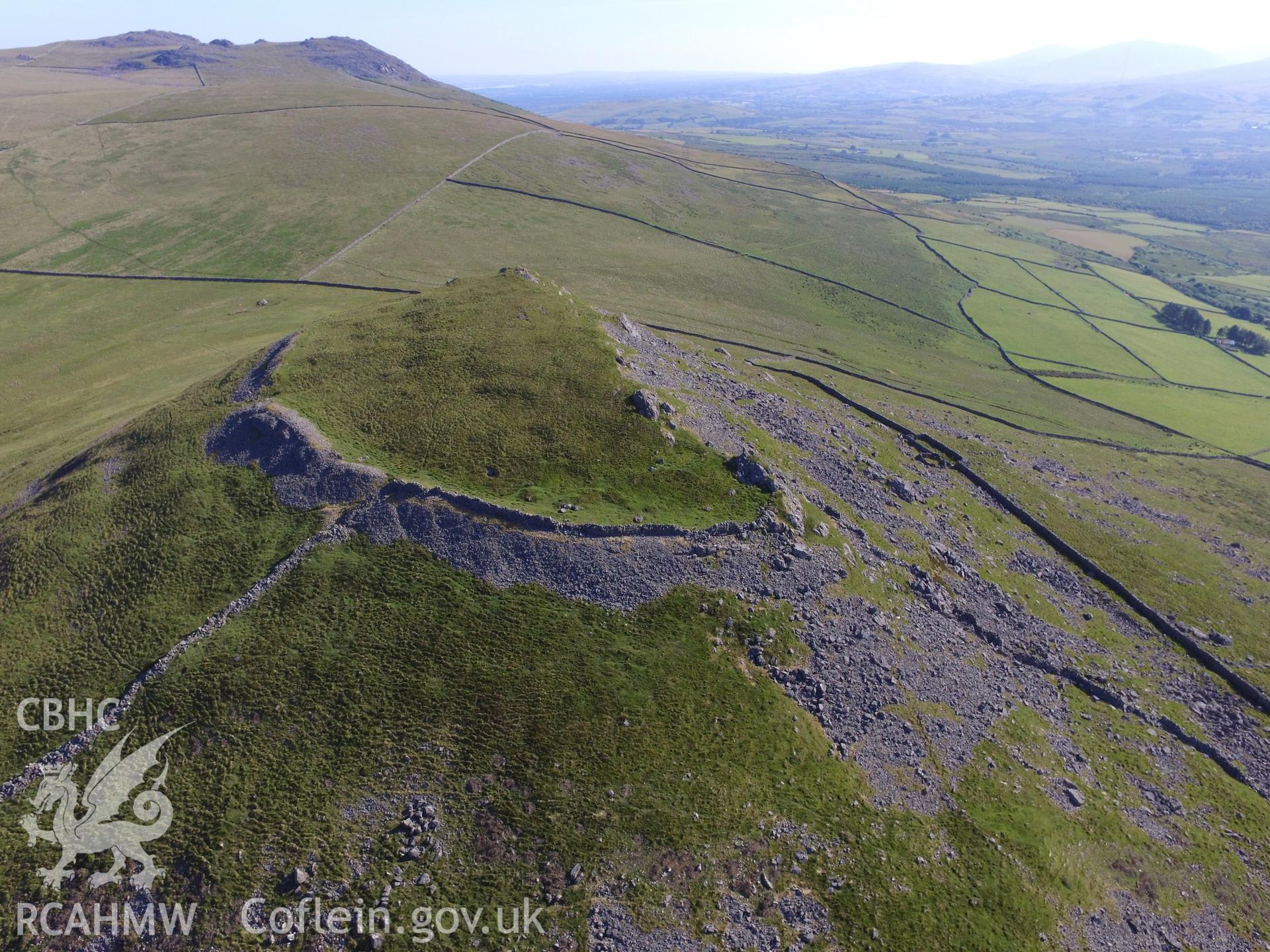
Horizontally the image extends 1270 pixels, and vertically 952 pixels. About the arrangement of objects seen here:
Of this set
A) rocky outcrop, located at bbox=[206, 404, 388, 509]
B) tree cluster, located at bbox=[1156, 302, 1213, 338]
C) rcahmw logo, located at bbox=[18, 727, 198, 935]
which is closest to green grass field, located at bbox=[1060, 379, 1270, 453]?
tree cluster, located at bbox=[1156, 302, 1213, 338]

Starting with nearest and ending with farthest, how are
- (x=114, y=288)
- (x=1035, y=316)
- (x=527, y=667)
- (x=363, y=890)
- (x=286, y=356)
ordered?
(x=363, y=890) < (x=527, y=667) < (x=286, y=356) < (x=114, y=288) < (x=1035, y=316)

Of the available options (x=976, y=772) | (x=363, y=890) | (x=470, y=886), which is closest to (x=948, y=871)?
(x=976, y=772)

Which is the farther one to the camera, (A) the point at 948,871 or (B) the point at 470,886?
(A) the point at 948,871

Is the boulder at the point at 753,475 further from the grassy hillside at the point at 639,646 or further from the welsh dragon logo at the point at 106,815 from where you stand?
the welsh dragon logo at the point at 106,815

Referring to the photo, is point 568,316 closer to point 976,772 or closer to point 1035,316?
point 976,772

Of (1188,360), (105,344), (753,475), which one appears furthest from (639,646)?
(1188,360)

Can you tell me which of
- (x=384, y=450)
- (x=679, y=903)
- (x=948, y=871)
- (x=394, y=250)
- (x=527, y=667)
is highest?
(x=394, y=250)

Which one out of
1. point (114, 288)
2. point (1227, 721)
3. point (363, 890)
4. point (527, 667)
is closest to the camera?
point (363, 890)

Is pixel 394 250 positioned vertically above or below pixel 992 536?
above
